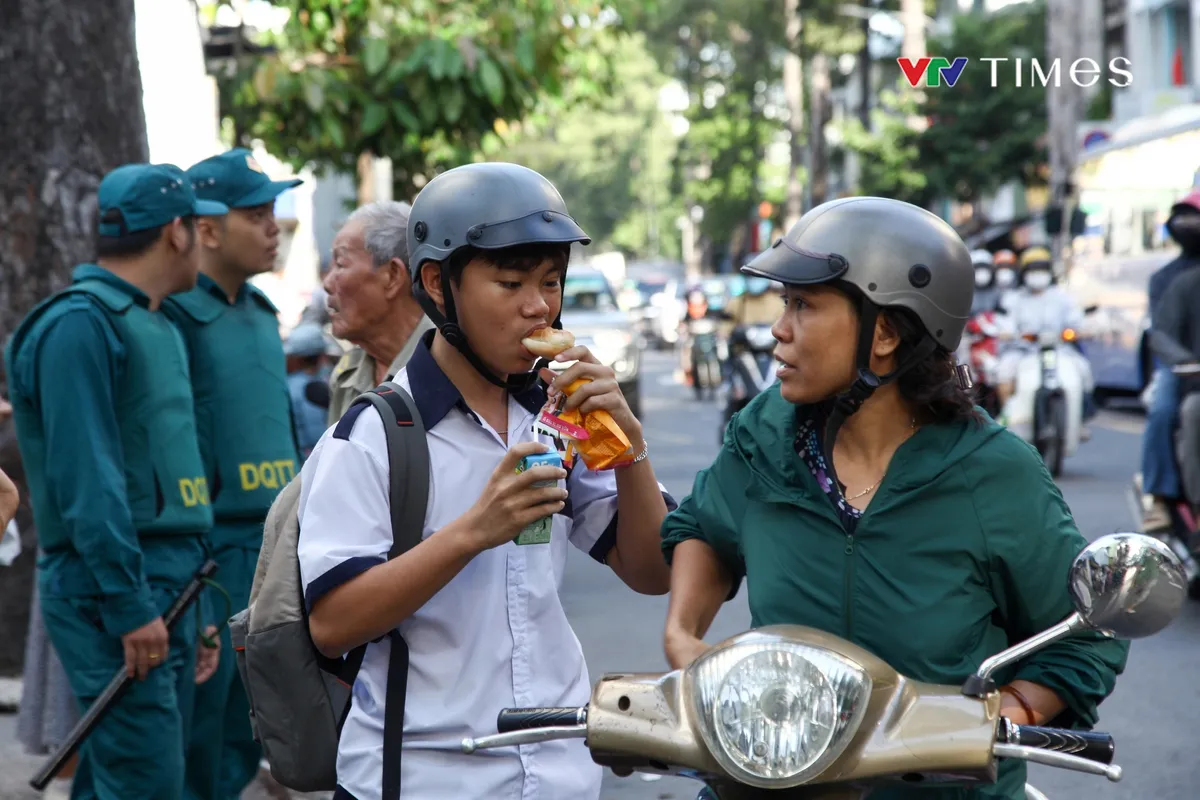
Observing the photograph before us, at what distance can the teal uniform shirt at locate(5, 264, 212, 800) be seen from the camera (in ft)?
13.7

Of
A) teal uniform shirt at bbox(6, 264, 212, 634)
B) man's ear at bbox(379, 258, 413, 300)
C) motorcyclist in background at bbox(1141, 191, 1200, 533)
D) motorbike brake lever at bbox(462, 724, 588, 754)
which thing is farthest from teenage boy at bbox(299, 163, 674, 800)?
motorcyclist in background at bbox(1141, 191, 1200, 533)

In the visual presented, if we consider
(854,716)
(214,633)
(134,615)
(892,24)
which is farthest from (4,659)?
(892,24)

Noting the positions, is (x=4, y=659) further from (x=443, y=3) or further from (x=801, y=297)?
(x=443, y=3)

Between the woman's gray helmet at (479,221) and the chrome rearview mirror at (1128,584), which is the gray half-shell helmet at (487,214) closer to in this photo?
the woman's gray helmet at (479,221)

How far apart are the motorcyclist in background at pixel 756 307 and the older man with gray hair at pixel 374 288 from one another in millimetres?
14199

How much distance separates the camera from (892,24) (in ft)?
133

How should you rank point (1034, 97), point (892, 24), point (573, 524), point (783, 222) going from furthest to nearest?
point (783, 222), point (892, 24), point (1034, 97), point (573, 524)

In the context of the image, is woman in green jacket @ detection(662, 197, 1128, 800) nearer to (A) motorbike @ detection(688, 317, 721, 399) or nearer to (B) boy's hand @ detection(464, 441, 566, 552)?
(B) boy's hand @ detection(464, 441, 566, 552)

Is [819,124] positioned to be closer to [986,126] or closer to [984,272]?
[986,126]

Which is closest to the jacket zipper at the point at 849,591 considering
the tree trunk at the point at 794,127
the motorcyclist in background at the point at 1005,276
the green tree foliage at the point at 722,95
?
the motorcyclist in background at the point at 1005,276

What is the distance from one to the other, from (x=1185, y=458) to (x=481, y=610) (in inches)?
277

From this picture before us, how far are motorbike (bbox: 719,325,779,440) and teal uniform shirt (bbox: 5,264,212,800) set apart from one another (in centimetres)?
1272

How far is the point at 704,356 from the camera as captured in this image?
1091 inches

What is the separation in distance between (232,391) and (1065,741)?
325 cm
